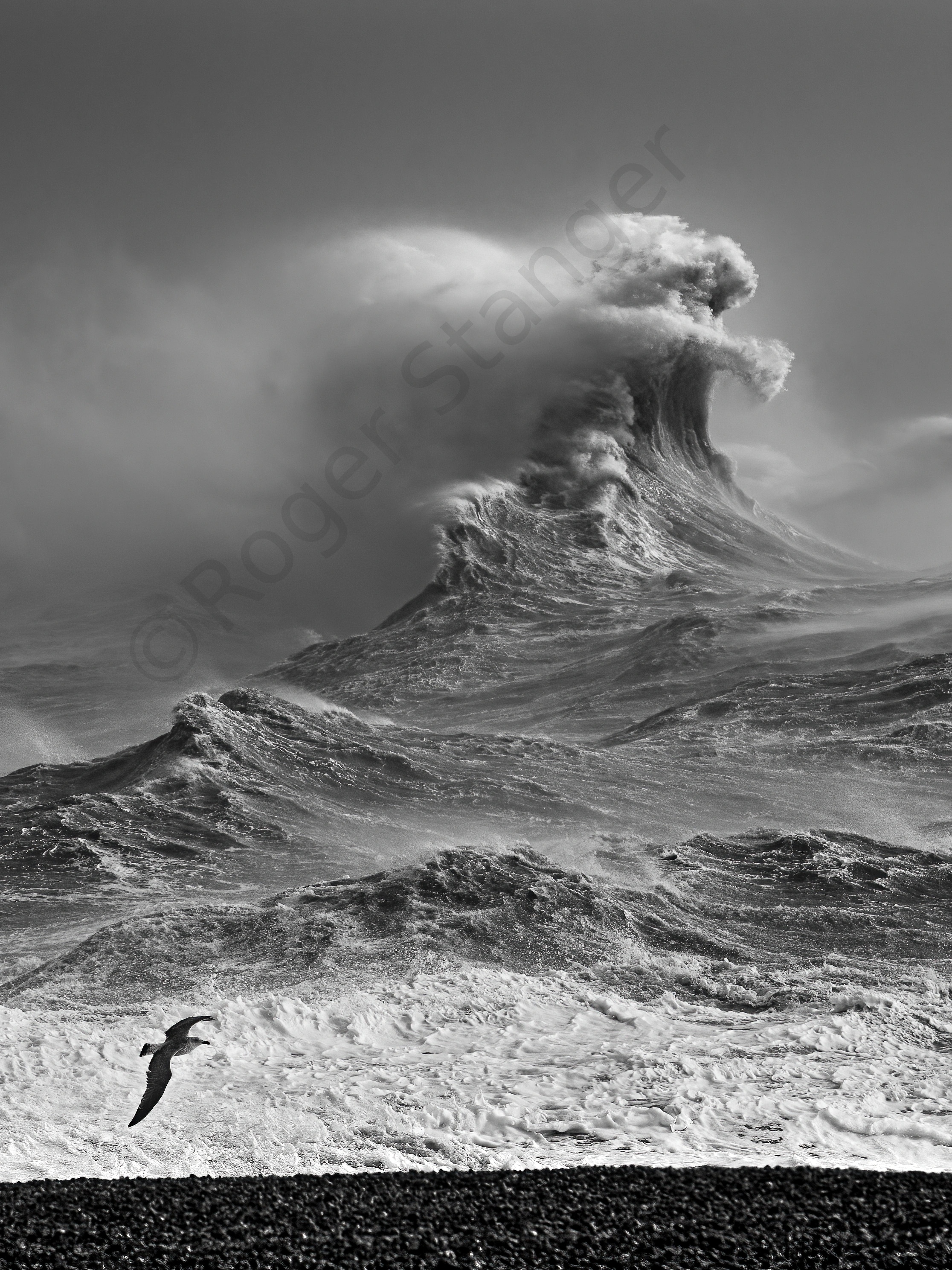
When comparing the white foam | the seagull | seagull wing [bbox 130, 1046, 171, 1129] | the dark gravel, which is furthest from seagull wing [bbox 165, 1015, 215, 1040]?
the dark gravel

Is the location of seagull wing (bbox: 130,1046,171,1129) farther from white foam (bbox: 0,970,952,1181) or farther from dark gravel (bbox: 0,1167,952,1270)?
dark gravel (bbox: 0,1167,952,1270)

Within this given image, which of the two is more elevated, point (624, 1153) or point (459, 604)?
point (459, 604)

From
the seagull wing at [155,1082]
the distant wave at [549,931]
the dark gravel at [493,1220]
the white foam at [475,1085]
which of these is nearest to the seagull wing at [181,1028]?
the seagull wing at [155,1082]

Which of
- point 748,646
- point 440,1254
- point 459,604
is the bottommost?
point 440,1254

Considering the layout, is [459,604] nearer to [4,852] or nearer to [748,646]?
[748,646]

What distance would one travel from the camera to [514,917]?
679 inches

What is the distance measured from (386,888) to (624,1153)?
902 centimetres

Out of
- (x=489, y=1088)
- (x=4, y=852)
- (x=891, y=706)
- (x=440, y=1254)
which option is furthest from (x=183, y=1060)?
(x=891, y=706)

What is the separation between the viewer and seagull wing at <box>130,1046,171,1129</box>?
32.7 feet

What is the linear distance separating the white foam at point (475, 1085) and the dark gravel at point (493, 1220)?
103 cm

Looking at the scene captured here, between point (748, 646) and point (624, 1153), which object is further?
point (748, 646)

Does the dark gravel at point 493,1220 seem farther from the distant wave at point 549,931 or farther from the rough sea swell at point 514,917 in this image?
the distant wave at point 549,931

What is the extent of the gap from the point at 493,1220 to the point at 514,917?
9653mm

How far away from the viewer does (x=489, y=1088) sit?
11461 mm
